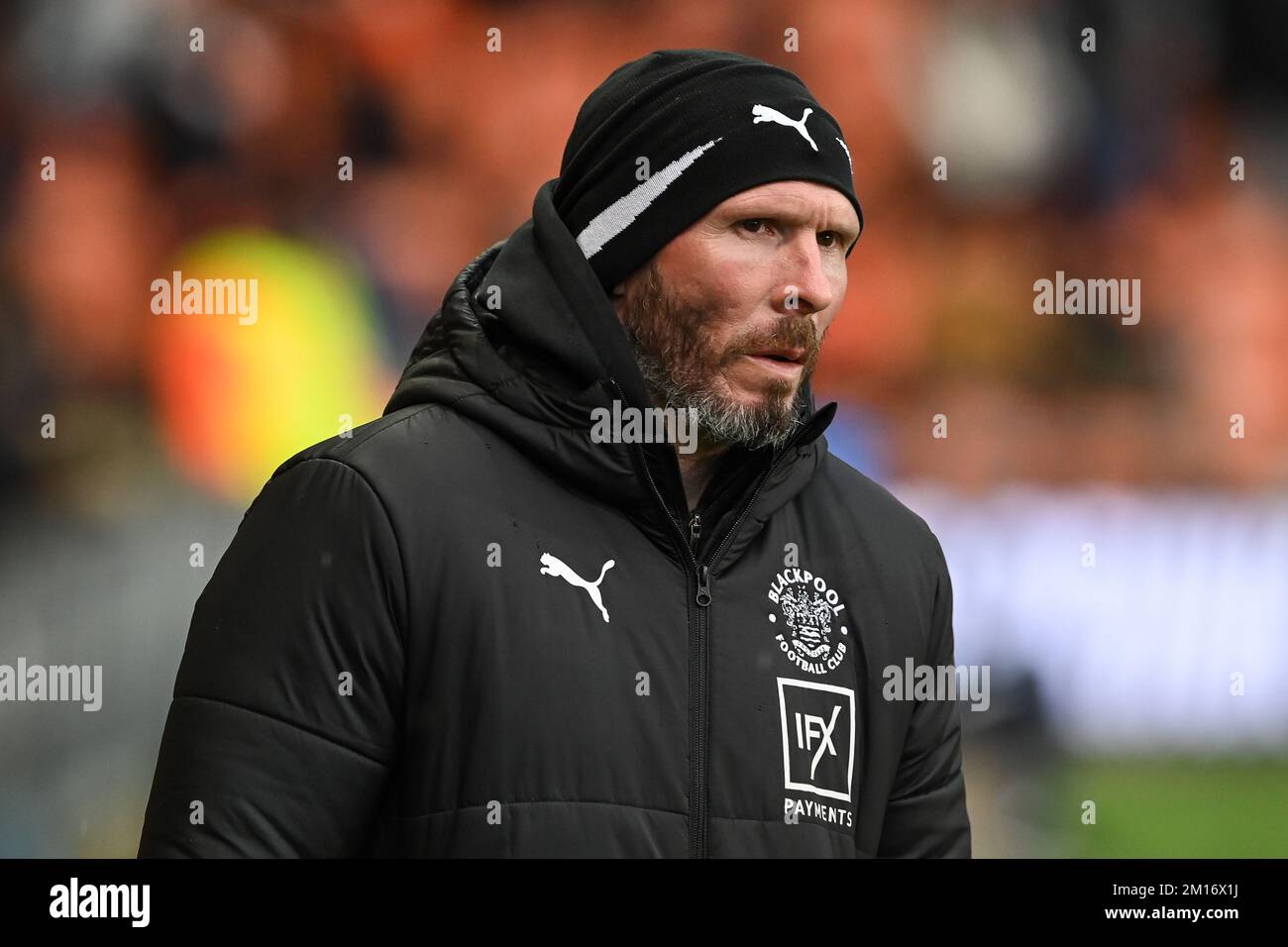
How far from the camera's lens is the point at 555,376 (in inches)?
76.4

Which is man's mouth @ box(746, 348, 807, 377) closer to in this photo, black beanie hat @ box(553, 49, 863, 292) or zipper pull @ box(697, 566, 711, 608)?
black beanie hat @ box(553, 49, 863, 292)

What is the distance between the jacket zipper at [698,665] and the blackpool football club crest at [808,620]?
10 cm

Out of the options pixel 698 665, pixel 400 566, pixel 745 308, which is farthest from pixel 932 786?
pixel 400 566

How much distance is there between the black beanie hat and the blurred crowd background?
2.87 meters

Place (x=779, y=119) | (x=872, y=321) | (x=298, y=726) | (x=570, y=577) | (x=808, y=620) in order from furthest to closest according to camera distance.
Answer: (x=872, y=321) → (x=779, y=119) → (x=808, y=620) → (x=570, y=577) → (x=298, y=726)

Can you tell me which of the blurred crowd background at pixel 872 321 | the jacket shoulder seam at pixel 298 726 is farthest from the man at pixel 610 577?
the blurred crowd background at pixel 872 321

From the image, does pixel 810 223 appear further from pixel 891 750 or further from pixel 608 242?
pixel 891 750

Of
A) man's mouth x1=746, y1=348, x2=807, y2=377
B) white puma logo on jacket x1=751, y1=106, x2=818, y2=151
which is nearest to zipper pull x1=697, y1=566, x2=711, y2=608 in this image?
man's mouth x1=746, y1=348, x2=807, y2=377

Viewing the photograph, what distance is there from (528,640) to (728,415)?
43cm

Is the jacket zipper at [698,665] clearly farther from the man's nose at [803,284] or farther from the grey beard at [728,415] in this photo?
the man's nose at [803,284]

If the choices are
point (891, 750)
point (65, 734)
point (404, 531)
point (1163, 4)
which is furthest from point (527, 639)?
point (1163, 4)

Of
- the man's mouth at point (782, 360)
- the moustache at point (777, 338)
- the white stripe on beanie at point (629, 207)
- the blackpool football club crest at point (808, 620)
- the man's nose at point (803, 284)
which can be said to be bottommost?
the blackpool football club crest at point (808, 620)

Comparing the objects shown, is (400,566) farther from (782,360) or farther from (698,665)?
(782,360)

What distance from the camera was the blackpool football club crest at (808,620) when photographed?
6.42ft
